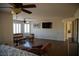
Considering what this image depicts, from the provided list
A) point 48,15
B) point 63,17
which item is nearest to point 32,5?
point 48,15

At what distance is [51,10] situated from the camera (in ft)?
9.22

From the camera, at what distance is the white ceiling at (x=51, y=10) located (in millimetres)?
2715

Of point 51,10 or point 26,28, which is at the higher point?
point 51,10

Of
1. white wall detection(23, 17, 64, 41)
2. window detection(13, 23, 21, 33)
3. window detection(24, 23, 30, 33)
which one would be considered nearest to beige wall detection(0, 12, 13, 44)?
window detection(13, 23, 21, 33)

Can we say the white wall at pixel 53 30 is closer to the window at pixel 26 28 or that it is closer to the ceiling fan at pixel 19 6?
the window at pixel 26 28

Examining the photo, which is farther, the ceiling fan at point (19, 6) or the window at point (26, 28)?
the window at point (26, 28)

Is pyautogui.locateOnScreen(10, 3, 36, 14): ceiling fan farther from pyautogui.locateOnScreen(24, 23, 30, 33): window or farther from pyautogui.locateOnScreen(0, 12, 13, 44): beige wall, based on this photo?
pyautogui.locateOnScreen(24, 23, 30, 33): window

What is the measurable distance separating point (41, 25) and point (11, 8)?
0.59 metres

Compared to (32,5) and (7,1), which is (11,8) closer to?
(7,1)

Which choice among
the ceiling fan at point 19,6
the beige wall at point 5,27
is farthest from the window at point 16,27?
the ceiling fan at point 19,6

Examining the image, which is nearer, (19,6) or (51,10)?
(19,6)

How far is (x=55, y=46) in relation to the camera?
2820 millimetres

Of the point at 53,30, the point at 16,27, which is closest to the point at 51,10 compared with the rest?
the point at 53,30

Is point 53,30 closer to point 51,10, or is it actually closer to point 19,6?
point 51,10
